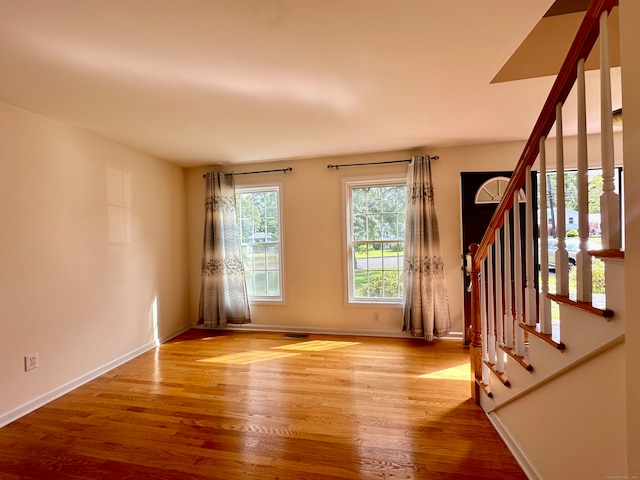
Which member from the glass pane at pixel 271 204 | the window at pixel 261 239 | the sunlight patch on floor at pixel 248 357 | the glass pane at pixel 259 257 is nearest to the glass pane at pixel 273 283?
the window at pixel 261 239

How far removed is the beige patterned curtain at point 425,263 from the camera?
3.48 metres

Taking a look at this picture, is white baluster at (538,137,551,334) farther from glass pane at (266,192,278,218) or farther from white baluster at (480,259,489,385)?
glass pane at (266,192,278,218)

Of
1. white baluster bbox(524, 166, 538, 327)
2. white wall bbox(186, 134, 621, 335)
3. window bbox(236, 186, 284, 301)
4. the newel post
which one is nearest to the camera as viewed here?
white baluster bbox(524, 166, 538, 327)

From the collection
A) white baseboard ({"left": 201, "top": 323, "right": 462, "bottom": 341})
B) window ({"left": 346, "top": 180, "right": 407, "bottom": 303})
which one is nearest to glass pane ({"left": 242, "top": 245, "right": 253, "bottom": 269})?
white baseboard ({"left": 201, "top": 323, "right": 462, "bottom": 341})

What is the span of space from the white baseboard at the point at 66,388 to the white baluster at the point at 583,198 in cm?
347

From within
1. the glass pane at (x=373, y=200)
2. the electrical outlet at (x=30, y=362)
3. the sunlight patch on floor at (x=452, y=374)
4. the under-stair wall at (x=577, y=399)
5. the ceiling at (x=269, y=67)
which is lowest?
the sunlight patch on floor at (x=452, y=374)

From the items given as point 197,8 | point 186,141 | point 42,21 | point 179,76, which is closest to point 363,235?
point 186,141

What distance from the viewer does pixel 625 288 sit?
0.82 meters

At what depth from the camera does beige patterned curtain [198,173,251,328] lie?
4000 millimetres

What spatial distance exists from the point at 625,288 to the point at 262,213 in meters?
3.75

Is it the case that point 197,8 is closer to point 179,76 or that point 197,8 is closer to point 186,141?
point 179,76

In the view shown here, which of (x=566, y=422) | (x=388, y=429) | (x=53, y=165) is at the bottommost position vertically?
(x=388, y=429)

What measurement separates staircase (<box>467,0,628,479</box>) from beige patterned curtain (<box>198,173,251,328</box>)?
3115 millimetres

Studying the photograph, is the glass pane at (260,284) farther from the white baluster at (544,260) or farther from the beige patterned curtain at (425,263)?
the white baluster at (544,260)
